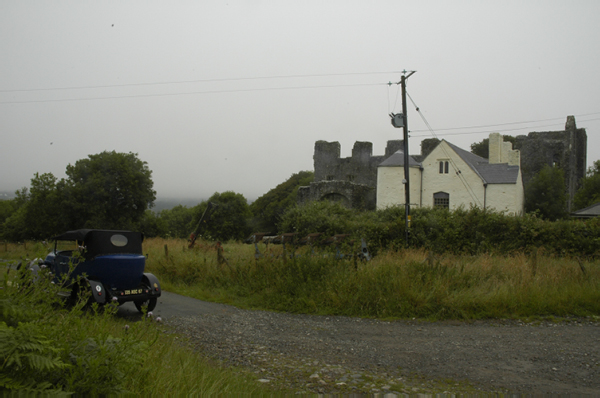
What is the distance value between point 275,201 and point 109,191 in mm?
24386

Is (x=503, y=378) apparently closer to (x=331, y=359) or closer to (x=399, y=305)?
(x=331, y=359)

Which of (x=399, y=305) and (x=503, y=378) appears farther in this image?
(x=399, y=305)

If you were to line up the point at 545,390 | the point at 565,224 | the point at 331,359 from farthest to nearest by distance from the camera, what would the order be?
the point at 565,224
the point at 331,359
the point at 545,390

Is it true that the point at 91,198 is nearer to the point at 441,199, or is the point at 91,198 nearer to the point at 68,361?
the point at 441,199

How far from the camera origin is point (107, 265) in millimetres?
8188

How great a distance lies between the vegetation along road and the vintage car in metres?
0.93

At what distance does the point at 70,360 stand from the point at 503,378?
15.6 ft

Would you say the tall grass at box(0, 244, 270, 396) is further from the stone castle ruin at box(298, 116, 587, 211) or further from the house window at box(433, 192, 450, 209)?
the stone castle ruin at box(298, 116, 587, 211)

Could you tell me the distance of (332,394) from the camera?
14.0 feet

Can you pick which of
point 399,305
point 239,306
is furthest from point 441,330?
point 239,306

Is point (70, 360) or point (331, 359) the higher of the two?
point (70, 360)

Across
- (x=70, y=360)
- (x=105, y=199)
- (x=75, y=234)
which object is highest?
(x=105, y=199)

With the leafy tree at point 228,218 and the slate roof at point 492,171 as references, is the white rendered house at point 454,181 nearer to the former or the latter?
the slate roof at point 492,171

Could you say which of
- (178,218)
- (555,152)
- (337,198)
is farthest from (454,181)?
(178,218)
